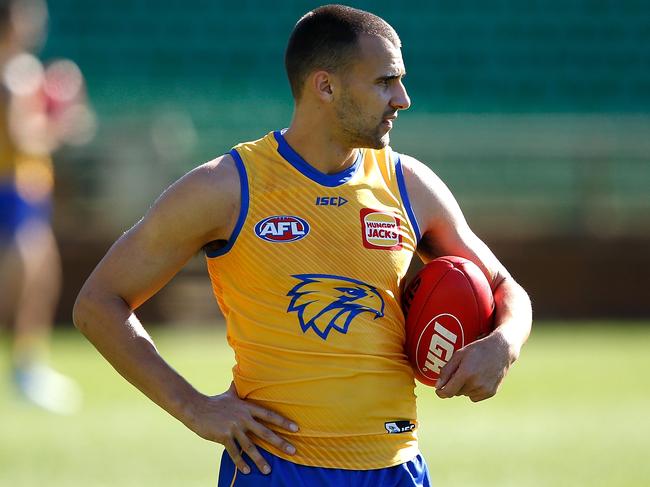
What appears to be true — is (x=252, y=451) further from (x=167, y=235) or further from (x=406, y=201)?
(x=406, y=201)

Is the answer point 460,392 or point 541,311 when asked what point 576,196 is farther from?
point 460,392

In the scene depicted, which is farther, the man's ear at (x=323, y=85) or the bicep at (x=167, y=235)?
the man's ear at (x=323, y=85)

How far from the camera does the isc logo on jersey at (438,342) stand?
4129 millimetres

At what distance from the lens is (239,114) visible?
54.3 ft

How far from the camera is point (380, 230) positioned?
4.20 m

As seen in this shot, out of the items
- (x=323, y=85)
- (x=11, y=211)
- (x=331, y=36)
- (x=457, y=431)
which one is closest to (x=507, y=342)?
(x=323, y=85)

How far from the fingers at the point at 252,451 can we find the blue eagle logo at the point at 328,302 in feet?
1.26

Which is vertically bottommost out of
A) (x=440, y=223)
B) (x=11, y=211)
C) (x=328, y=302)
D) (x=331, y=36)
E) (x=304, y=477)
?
(x=304, y=477)

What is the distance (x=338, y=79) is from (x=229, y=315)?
0.86 m

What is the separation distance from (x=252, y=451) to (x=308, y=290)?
538 millimetres

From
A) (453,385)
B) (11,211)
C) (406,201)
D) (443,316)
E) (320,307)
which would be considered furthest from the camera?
(11,211)

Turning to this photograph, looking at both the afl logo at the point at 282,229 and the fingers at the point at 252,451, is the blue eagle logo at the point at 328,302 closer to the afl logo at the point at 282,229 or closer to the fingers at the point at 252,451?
the afl logo at the point at 282,229

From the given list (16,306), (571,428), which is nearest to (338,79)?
(571,428)

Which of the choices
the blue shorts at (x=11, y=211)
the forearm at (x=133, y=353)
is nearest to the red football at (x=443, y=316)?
the forearm at (x=133, y=353)
